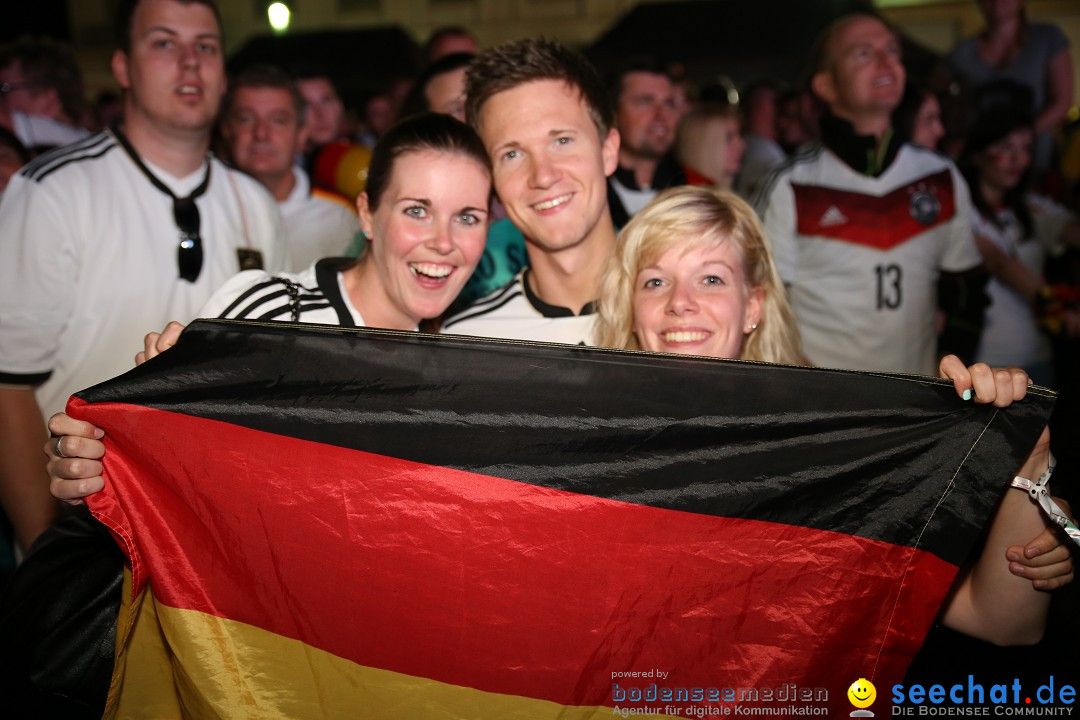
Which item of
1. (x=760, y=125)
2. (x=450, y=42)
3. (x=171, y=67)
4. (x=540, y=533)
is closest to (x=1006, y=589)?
(x=540, y=533)

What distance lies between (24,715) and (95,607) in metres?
0.50

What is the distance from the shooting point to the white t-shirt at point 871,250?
404cm

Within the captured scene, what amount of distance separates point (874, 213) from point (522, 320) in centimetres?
215

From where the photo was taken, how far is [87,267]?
285 centimetres

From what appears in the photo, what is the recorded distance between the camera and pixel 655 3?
Answer: 1716 centimetres

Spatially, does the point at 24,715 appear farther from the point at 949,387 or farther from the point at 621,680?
the point at 949,387

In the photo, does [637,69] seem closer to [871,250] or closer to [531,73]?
[871,250]

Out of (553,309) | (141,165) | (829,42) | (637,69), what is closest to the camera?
(553,309)

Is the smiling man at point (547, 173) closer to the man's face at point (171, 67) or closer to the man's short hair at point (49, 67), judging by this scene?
the man's face at point (171, 67)

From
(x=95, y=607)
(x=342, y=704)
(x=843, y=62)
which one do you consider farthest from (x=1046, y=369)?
(x=95, y=607)

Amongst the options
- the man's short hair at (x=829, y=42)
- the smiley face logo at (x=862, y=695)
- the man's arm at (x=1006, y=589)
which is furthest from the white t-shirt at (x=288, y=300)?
the man's short hair at (x=829, y=42)

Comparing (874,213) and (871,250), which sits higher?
(874,213)

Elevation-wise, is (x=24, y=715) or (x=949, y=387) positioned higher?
(x=949, y=387)

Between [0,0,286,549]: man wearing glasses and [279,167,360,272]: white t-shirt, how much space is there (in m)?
1.20
